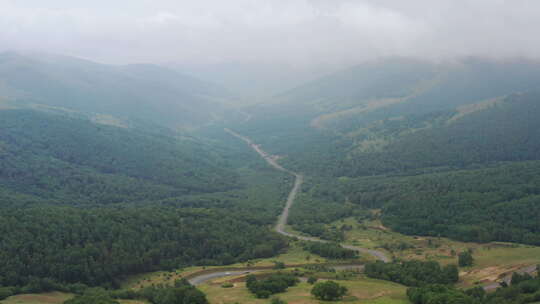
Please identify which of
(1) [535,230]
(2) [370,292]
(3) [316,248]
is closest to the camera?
(2) [370,292]

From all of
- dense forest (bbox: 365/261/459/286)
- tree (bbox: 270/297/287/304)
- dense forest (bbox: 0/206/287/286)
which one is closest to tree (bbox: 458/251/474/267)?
dense forest (bbox: 365/261/459/286)

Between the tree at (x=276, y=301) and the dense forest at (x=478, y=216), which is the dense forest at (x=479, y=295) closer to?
the tree at (x=276, y=301)

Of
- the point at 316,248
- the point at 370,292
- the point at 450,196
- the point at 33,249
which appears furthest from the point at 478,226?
the point at 33,249

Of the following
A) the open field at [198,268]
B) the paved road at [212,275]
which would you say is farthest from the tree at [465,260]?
the paved road at [212,275]

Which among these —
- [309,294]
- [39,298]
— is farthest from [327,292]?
[39,298]

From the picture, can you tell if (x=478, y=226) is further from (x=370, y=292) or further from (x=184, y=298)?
(x=184, y=298)

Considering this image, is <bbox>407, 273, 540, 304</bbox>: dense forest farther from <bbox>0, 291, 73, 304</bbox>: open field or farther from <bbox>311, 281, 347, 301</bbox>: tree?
<bbox>0, 291, 73, 304</bbox>: open field
